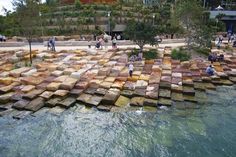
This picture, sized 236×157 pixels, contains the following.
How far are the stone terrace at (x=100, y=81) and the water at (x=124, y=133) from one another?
4.49 feet

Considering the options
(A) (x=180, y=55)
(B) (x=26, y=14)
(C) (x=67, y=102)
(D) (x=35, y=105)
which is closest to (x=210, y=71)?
(A) (x=180, y=55)

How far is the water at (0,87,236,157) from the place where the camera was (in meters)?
17.4

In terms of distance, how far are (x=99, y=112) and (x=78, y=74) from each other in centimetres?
577

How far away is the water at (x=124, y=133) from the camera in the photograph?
17.4m

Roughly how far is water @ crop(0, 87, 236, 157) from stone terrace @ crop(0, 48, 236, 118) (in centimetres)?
137

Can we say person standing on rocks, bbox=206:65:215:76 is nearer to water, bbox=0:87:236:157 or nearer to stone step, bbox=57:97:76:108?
water, bbox=0:87:236:157

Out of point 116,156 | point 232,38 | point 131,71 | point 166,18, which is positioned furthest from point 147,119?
point 166,18

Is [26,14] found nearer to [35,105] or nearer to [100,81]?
[100,81]

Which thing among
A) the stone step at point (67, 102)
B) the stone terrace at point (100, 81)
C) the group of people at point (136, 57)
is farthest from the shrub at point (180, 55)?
the stone step at point (67, 102)

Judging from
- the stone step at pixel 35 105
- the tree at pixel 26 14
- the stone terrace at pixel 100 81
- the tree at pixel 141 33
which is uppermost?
the tree at pixel 26 14

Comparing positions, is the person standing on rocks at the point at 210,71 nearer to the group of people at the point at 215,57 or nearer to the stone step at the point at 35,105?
the group of people at the point at 215,57

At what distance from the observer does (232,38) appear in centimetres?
4481

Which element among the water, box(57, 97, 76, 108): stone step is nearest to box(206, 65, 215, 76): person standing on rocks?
the water

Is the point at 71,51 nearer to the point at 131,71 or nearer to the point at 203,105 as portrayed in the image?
the point at 131,71
